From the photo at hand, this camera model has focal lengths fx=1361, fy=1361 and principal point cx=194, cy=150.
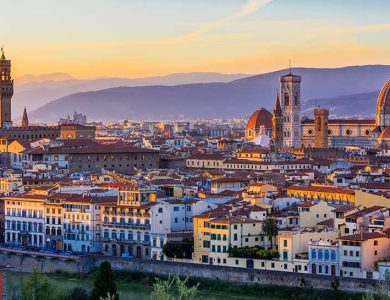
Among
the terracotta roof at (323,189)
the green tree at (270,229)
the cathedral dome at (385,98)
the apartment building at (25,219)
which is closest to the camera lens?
the green tree at (270,229)

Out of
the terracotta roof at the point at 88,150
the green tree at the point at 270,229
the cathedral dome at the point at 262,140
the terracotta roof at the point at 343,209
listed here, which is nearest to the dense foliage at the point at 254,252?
the green tree at the point at 270,229

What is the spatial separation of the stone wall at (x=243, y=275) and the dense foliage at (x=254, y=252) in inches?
34.0

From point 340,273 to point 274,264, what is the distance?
2195 millimetres

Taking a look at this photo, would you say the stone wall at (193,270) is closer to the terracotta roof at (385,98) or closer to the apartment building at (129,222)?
the apartment building at (129,222)

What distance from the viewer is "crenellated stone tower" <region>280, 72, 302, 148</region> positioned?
10119cm

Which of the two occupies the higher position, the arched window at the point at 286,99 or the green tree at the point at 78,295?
the arched window at the point at 286,99

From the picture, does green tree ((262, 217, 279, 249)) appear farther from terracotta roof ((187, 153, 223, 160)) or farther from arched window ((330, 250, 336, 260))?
terracotta roof ((187, 153, 223, 160))

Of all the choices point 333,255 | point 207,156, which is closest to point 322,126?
point 207,156

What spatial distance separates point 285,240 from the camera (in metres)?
37.3

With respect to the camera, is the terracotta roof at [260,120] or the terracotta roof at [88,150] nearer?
the terracotta roof at [88,150]

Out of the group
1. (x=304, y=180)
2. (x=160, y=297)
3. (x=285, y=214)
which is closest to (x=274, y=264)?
(x=285, y=214)

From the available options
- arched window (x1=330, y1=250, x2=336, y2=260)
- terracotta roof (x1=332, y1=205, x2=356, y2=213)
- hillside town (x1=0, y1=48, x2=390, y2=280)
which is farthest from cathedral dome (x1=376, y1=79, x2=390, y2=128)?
arched window (x1=330, y1=250, x2=336, y2=260)

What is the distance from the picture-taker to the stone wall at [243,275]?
34375mm

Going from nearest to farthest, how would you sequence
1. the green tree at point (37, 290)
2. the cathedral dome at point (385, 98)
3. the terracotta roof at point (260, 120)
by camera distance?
the green tree at point (37, 290) → the cathedral dome at point (385, 98) → the terracotta roof at point (260, 120)
